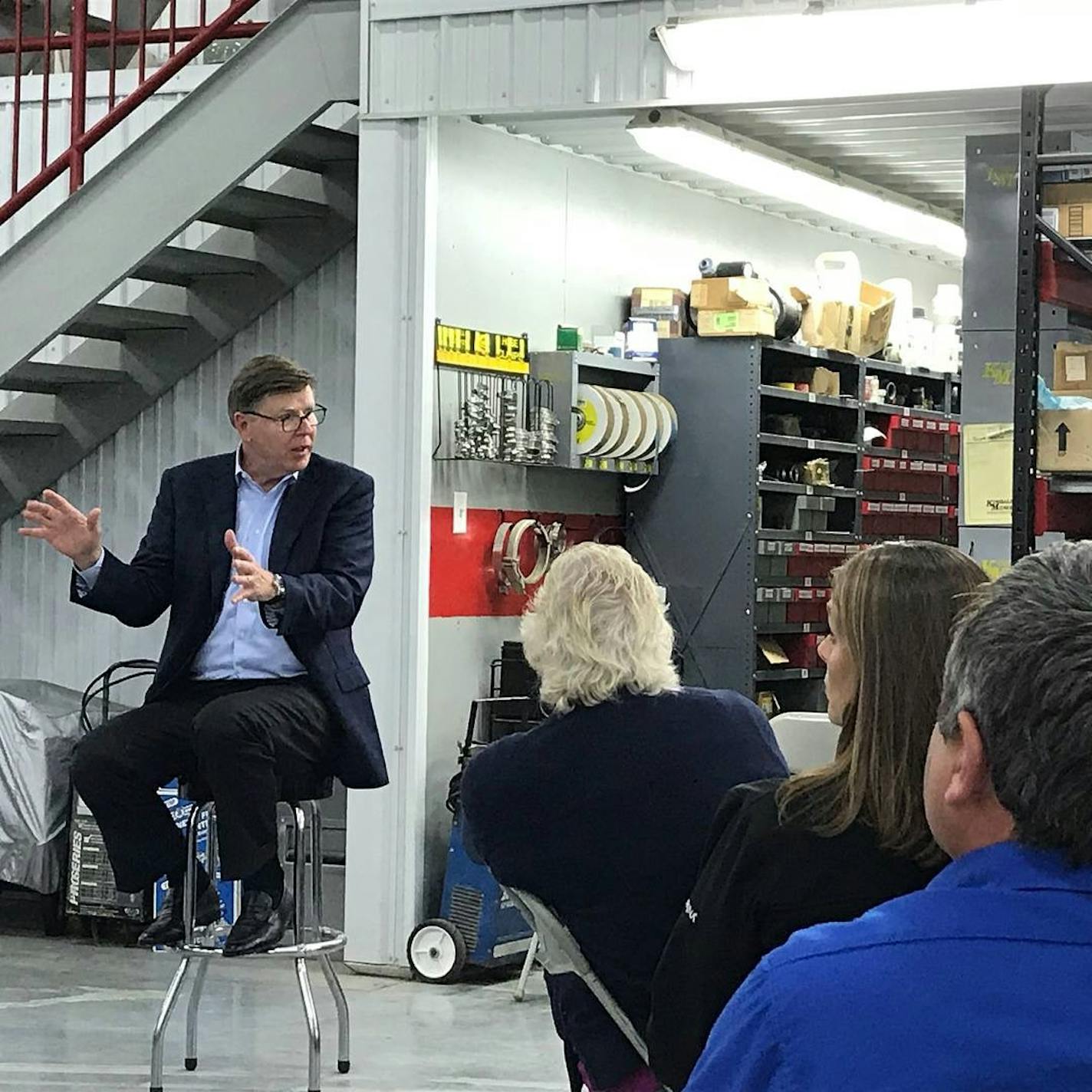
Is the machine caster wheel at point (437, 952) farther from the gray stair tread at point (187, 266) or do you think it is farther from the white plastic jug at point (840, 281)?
the white plastic jug at point (840, 281)

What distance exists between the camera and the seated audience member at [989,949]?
3.94ft

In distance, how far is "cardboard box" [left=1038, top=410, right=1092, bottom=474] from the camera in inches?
203

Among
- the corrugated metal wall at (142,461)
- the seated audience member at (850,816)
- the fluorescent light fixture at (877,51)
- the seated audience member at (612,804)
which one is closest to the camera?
the seated audience member at (850,816)

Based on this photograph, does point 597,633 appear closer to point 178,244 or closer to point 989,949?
point 989,949

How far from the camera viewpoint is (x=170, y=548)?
4773 mm

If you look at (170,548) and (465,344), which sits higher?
(465,344)

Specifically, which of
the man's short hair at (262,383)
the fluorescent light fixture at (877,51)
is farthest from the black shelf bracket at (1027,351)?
the man's short hair at (262,383)

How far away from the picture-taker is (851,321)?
8539 mm

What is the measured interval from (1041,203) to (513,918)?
2.92 meters

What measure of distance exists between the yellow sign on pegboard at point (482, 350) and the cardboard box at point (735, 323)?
0.92 meters

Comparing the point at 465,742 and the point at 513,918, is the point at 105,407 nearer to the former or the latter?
the point at 465,742

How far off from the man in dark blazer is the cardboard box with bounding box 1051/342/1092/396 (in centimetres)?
202

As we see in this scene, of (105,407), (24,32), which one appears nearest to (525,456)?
(105,407)

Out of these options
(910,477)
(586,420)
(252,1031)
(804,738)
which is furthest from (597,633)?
(910,477)
